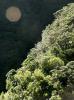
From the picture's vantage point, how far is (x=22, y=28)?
69.1 m

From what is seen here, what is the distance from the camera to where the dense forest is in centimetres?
3036

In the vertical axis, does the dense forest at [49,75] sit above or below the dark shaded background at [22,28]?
below

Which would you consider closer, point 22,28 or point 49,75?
point 49,75

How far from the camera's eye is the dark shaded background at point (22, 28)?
204ft

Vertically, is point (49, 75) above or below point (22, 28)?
below

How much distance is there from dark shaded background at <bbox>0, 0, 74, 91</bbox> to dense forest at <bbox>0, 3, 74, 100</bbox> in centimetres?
2108

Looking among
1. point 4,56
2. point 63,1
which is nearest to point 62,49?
point 4,56

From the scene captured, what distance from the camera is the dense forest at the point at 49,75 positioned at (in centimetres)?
3036

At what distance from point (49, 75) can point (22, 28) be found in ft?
124

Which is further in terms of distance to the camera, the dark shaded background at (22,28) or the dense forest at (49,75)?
the dark shaded background at (22,28)

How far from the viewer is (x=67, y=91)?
30328mm

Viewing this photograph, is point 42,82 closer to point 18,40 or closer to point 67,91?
point 67,91

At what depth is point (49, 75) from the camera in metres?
32.2

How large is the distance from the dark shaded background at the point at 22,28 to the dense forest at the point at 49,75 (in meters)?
21.1
